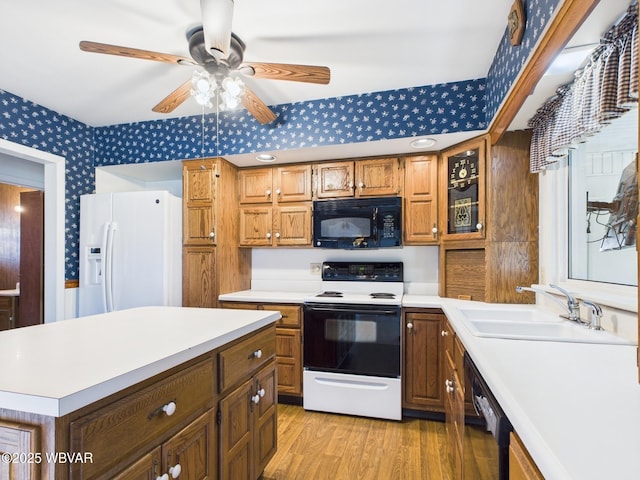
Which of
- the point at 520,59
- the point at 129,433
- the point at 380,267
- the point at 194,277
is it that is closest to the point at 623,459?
the point at 129,433

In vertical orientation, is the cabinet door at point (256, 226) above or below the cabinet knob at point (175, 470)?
above

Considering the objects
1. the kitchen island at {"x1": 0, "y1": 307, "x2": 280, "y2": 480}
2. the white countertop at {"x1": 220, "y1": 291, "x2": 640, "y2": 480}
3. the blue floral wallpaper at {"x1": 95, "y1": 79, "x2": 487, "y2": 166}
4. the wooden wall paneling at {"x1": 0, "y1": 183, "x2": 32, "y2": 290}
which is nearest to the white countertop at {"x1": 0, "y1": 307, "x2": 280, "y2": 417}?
the kitchen island at {"x1": 0, "y1": 307, "x2": 280, "y2": 480}

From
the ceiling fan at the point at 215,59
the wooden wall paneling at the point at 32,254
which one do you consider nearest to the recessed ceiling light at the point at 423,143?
the ceiling fan at the point at 215,59

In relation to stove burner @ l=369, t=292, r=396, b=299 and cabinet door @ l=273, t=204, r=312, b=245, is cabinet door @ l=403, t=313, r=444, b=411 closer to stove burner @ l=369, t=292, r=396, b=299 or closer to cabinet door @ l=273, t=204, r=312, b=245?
stove burner @ l=369, t=292, r=396, b=299

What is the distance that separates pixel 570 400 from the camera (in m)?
0.75

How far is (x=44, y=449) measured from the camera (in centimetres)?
70

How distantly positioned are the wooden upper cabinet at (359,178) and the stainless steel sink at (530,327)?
3.98ft

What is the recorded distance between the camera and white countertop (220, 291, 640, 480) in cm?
54

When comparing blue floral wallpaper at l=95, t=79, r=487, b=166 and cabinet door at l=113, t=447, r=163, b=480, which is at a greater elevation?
blue floral wallpaper at l=95, t=79, r=487, b=166

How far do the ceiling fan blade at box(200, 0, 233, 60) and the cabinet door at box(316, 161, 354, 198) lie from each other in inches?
59.6

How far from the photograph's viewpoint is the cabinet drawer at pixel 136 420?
0.74 metres

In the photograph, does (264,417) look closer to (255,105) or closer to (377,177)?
(255,105)

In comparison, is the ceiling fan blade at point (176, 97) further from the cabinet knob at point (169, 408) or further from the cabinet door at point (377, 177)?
the cabinet knob at point (169, 408)

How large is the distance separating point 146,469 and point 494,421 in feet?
3.23
